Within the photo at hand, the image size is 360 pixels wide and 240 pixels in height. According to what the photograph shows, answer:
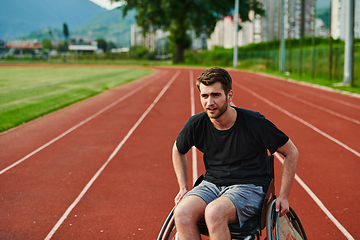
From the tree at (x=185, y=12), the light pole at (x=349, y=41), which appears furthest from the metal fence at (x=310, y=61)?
the tree at (x=185, y=12)

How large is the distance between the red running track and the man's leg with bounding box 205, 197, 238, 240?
5.04 feet

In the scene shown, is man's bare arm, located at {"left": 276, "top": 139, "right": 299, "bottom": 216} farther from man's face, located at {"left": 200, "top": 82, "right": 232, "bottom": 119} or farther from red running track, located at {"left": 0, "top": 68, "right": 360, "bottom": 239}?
red running track, located at {"left": 0, "top": 68, "right": 360, "bottom": 239}

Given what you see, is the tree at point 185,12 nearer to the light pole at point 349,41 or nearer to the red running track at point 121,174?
the light pole at point 349,41

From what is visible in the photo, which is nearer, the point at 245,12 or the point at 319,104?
the point at 319,104

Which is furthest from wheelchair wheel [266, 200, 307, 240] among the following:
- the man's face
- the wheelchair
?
the man's face

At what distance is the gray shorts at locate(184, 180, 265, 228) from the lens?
2.66 metres

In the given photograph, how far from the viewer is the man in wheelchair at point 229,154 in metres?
2.66

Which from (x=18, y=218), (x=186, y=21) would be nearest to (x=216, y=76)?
(x=18, y=218)

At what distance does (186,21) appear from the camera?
5331 centimetres

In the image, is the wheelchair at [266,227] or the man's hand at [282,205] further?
the man's hand at [282,205]

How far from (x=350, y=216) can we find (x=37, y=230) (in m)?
3.20

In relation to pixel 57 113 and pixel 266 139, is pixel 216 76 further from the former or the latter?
pixel 57 113

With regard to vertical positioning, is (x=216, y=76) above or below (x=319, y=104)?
above

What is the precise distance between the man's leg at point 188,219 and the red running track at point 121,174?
143cm
